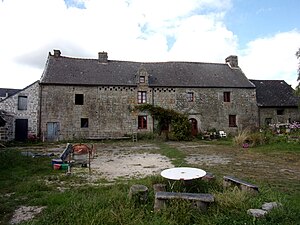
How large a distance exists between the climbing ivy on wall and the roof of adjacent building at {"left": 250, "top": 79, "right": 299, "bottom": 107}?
8.04 m

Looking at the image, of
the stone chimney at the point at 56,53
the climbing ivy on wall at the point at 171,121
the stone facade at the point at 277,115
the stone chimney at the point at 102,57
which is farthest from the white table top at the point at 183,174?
the stone facade at the point at 277,115

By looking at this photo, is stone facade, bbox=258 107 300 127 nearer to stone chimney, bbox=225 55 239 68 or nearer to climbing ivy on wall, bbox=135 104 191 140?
stone chimney, bbox=225 55 239 68

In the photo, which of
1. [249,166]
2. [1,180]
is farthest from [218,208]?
[1,180]

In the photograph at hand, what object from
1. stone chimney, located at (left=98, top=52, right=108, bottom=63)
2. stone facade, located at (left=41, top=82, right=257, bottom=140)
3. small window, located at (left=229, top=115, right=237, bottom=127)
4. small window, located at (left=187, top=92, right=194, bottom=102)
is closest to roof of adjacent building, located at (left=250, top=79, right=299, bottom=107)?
stone facade, located at (left=41, top=82, right=257, bottom=140)

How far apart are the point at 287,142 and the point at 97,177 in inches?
420

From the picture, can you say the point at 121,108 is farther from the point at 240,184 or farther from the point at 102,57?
the point at 240,184

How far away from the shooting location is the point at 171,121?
20344 mm

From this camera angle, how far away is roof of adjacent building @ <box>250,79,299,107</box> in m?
23.3

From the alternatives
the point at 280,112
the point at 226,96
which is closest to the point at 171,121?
the point at 226,96

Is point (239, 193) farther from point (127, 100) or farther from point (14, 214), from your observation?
point (127, 100)

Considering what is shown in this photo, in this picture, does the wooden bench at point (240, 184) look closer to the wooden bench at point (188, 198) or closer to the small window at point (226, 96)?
the wooden bench at point (188, 198)

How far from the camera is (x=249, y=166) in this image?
823 cm

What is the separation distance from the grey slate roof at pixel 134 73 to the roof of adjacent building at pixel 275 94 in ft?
6.72

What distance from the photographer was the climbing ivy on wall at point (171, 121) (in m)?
19.8
